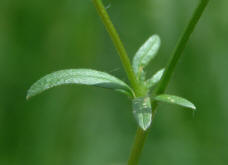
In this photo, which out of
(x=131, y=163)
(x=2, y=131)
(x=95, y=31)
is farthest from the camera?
(x=95, y=31)

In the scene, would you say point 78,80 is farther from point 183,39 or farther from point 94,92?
point 94,92

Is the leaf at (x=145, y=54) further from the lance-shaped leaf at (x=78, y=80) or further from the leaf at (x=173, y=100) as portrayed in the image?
the leaf at (x=173, y=100)

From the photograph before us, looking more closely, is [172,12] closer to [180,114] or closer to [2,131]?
[180,114]

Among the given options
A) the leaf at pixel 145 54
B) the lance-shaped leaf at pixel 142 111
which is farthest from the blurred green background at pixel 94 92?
the lance-shaped leaf at pixel 142 111

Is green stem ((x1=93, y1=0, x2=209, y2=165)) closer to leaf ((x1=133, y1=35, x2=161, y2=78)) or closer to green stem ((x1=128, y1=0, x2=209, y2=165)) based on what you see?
green stem ((x1=128, y1=0, x2=209, y2=165))

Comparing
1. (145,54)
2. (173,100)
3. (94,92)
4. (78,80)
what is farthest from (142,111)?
(94,92)

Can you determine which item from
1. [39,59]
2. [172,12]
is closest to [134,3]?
A: [172,12]

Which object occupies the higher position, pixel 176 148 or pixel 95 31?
pixel 95 31
